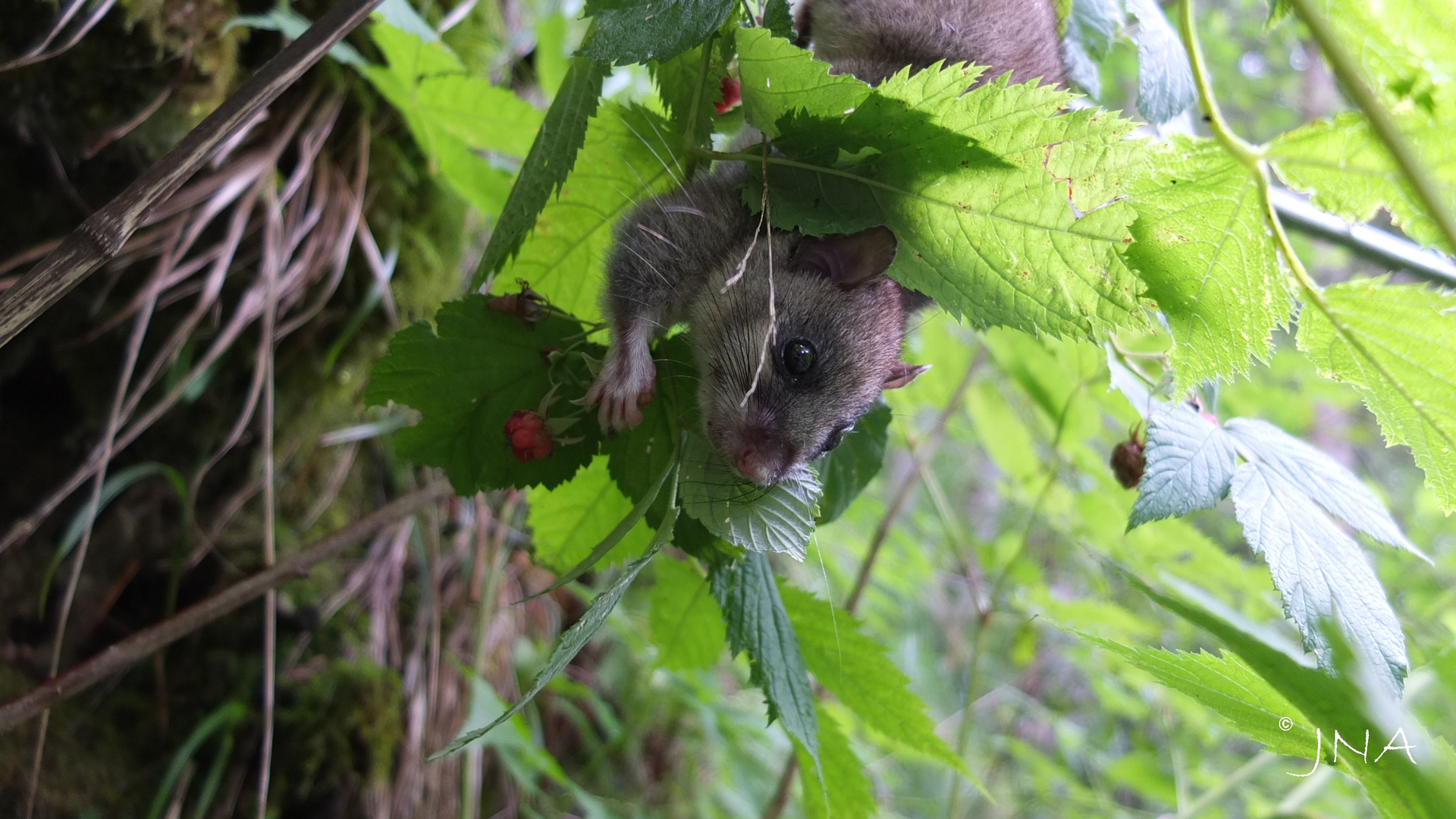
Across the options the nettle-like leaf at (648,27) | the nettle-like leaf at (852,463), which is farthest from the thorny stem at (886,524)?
the nettle-like leaf at (648,27)

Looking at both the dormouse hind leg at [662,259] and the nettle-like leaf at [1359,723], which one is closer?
the nettle-like leaf at [1359,723]

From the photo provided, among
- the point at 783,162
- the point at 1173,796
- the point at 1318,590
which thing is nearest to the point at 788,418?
the point at 783,162

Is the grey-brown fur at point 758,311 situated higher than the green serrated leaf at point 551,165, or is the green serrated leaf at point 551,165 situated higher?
the green serrated leaf at point 551,165

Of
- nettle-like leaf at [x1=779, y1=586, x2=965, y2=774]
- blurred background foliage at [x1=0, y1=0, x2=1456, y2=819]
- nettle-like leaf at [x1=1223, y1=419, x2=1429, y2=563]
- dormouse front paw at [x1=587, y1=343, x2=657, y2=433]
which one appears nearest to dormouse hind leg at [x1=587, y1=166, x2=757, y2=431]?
dormouse front paw at [x1=587, y1=343, x2=657, y2=433]

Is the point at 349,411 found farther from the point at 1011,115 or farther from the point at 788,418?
the point at 1011,115

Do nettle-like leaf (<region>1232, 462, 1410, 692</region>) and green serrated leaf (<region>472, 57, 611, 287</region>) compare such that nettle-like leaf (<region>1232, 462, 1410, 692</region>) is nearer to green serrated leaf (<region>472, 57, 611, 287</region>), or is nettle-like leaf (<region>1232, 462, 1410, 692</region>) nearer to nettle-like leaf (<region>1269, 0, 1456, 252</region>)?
nettle-like leaf (<region>1269, 0, 1456, 252</region>)

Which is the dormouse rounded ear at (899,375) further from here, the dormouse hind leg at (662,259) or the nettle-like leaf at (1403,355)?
the nettle-like leaf at (1403,355)
